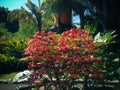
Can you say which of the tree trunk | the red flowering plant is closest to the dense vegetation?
the tree trunk

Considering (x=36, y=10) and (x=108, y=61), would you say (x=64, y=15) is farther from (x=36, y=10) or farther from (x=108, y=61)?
(x=108, y=61)

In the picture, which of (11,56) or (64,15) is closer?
(11,56)

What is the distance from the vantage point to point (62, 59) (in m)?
6.89

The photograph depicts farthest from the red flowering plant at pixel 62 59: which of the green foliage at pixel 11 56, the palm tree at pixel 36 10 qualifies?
the palm tree at pixel 36 10

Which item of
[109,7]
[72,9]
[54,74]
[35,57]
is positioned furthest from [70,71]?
[72,9]

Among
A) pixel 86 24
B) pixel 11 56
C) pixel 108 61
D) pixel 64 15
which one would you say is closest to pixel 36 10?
pixel 86 24

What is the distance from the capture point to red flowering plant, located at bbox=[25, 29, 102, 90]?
695cm

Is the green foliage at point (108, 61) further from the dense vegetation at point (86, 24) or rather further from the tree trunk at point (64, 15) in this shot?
the tree trunk at point (64, 15)

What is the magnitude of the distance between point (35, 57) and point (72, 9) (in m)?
18.9

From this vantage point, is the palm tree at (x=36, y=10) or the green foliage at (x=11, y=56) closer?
the green foliage at (x=11, y=56)

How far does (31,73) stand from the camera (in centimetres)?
724

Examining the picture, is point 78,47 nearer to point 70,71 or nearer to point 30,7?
→ point 70,71

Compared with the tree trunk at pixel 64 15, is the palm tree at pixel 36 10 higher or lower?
higher

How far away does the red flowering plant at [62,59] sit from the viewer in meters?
6.95
